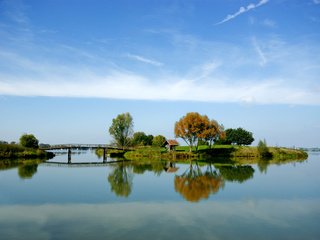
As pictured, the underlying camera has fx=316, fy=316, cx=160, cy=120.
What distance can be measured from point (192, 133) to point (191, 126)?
6.13 feet

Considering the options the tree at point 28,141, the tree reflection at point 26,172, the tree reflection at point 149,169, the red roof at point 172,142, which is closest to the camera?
the tree reflection at point 26,172

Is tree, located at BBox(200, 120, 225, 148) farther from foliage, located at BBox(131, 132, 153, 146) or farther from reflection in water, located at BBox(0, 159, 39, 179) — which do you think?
foliage, located at BBox(131, 132, 153, 146)

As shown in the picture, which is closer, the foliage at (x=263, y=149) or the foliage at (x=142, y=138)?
the foliage at (x=263, y=149)

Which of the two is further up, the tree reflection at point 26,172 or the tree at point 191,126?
the tree at point 191,126

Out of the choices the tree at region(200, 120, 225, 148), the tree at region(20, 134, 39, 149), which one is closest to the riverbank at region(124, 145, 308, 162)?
the tree at region(200, 120, 225, 148)

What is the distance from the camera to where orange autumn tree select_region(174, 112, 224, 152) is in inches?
2803

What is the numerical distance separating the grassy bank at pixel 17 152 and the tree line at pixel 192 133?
75.4 ft

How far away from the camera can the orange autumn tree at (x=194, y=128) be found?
234ft

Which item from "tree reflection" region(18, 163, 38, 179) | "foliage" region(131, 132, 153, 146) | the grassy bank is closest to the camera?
"tree reflection" region(18, 163, 38, 179)

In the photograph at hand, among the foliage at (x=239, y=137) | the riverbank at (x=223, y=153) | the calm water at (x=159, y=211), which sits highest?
the foliage at (x=239, y=137)

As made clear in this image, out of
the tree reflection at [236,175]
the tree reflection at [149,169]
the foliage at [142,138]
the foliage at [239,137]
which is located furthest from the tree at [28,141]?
the foliage at [239,137]

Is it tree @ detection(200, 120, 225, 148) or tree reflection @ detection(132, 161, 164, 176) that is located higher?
tree @ detection(200, 120, 225, 148)

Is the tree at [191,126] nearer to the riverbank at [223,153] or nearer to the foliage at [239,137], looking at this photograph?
the riverbank at [223,153]

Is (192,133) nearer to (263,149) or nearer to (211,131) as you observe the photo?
(211,131)
